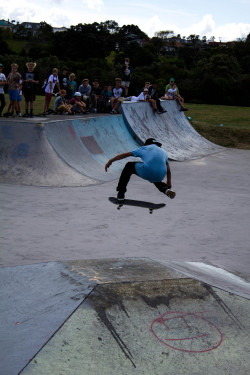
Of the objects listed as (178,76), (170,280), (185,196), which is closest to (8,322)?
(170,280)

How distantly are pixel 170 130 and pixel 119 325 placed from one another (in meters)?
16.0

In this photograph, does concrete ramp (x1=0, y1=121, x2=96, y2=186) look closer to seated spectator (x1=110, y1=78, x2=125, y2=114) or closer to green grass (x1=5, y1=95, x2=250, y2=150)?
seated spectator (x1=110, y1=78, x2=125, y2=114)

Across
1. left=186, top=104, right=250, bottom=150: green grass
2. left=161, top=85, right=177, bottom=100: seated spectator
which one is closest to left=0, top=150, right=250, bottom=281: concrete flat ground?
left=186, top=104, right=250, bottom=150: green grass

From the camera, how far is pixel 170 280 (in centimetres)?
547

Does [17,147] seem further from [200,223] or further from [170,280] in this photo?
[170,280]

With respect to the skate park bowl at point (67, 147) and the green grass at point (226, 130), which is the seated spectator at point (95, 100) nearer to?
the skate park bowl at point (67, 147)

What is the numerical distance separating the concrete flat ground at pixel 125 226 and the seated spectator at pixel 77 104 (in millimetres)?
4096

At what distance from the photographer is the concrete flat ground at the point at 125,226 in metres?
7.54

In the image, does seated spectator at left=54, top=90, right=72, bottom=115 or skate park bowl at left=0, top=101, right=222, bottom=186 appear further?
seated spectator at left=54, top=90, right=72, bottom=115

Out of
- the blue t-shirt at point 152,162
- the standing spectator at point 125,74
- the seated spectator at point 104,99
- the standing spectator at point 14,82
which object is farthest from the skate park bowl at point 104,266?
the standing spectator at point 125,74

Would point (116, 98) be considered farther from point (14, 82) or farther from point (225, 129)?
point (225, 129)

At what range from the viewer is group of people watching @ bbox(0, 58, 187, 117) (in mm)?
14070

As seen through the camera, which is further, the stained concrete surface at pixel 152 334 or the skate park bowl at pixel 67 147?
the skate park bowl at pixel 67 147

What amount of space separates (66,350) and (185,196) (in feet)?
27.5
